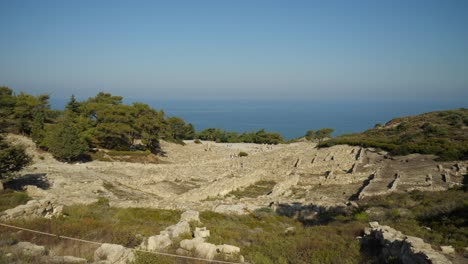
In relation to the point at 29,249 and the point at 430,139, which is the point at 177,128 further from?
the point at 29,249

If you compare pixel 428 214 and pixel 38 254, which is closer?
pixel 38 254

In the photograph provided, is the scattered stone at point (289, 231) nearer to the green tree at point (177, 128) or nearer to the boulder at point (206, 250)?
the boulder at point (206, 250)

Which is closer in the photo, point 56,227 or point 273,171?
point 56,227

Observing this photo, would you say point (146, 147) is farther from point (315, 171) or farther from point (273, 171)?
point (315, 171)

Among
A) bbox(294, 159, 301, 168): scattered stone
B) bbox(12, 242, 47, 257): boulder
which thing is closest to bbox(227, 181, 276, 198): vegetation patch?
bbox(294, 159, 301, 168): scattered stone

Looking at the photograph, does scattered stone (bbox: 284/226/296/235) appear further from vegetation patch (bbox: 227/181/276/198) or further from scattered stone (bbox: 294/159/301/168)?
scattered stone (bbox: 294/159/301/168)

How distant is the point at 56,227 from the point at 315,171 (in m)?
23.8

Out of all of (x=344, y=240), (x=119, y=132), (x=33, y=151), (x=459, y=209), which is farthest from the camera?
(x=119, y=132)

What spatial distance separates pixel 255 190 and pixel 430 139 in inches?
902

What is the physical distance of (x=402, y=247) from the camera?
367 inches

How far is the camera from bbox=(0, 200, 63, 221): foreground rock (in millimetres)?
11406

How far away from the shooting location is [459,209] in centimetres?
1392

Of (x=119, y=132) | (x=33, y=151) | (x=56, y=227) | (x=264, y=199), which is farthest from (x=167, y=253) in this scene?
(x=119, y=132)

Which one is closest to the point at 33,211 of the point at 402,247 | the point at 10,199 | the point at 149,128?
the point at 10,199
